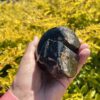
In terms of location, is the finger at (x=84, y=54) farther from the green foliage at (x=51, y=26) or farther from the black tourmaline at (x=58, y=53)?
the green foliage at (x=51, y=26)

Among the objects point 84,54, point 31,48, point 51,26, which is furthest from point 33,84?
point 51,26

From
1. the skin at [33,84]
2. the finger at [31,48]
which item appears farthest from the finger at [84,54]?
the finger at [31,48]

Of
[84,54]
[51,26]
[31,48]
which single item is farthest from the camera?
[51,26]

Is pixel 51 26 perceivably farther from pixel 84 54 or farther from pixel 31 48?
pixel 84 54

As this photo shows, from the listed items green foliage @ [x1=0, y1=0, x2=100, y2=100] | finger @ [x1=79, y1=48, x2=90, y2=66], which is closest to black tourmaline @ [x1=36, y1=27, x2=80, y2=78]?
finger @ [x1=79, y1=48, x2=90, y2=66]

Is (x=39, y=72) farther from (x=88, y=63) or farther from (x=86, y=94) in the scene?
(x=88, y=63)

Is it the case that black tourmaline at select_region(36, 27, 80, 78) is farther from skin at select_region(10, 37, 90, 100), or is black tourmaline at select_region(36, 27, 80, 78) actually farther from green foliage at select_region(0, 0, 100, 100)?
green foliage at select_region(0, 0, 100, 100)
